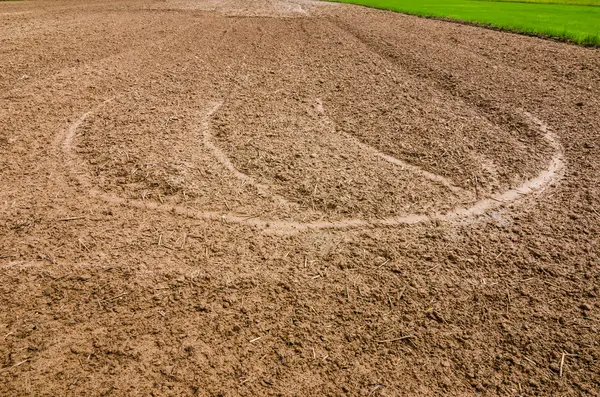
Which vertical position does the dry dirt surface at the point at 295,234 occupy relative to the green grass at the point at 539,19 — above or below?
below

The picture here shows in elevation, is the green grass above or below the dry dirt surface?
above

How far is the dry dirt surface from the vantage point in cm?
231

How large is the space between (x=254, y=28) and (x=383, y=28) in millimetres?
3821

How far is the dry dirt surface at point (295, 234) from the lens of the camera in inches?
90.9

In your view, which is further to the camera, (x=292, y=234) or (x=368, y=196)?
(x=368, y=196)

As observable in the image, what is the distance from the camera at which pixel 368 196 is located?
12.6 feet

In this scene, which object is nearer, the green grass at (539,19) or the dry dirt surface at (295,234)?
the dry dirt surface at (295,234)

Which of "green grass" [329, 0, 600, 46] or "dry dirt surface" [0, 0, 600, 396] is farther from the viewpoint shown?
"green grass" [329, 0, 600, 46]

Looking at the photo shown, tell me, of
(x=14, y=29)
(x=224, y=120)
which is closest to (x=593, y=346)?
(x=224, y=120)

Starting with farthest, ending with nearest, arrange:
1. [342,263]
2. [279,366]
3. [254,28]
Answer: [254,28] < [342,263] < [279,366]

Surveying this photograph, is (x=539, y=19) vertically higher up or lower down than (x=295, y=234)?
higher up

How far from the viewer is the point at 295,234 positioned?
11.0 feet

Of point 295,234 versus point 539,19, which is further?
point 539,19

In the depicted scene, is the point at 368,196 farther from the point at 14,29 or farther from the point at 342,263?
the point at 14,29
